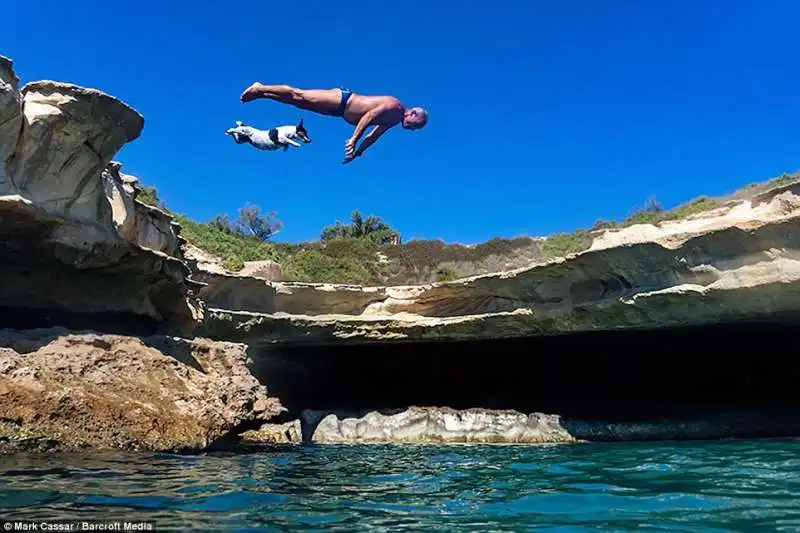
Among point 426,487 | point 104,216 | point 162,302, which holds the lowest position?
point 426,487

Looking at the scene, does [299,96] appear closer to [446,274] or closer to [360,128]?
[360,128]

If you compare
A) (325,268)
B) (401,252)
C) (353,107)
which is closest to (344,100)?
(353,107)

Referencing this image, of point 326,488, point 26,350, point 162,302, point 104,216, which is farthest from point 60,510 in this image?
point 162,302

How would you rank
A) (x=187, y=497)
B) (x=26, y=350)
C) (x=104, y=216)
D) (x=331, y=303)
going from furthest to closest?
(x=331, y=303) → (x=104, y=216) → (x=26, y=350) → (x=187, y=497)

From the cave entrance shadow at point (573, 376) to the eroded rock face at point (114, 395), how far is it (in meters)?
3.91

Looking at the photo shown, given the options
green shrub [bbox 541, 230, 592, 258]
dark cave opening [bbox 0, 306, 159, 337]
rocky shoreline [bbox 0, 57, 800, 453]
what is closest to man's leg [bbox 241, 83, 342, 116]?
rocky shoreline [bbox 0, 57, 800, 453]

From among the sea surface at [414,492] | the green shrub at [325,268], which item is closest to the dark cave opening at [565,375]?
the sea surface at [414,492]

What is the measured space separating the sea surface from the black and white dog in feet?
18.6

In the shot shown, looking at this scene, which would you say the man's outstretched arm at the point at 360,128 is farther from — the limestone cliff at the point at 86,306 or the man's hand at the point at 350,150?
the limestone cliff at the point at 86,306

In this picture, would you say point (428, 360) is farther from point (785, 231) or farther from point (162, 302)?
point (785, 231)

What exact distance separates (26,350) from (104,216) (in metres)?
1.99

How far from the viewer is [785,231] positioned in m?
8.05

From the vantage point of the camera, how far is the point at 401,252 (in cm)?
3064

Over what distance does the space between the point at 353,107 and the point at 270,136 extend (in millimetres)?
1748
